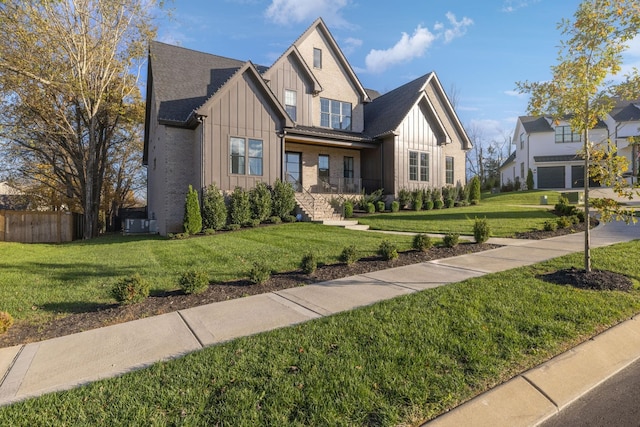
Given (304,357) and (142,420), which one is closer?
(142,420)

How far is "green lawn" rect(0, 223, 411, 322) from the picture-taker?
201 inches

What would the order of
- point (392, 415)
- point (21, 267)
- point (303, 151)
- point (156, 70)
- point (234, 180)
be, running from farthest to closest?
1. point (303, 151)
2. point (156, 70)
3. point (234, 180)
4. point (21, 267)
5. point (392, 415)

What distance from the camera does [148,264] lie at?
7.43 metres

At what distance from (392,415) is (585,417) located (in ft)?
4.77

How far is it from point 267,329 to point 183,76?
16669mm

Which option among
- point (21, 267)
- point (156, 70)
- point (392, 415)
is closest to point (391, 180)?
point (156, 70)

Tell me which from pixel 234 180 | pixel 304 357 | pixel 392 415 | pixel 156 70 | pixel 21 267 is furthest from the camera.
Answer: pixel 156 70

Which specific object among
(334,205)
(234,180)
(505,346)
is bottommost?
(505,346)

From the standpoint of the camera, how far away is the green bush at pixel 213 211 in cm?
1289

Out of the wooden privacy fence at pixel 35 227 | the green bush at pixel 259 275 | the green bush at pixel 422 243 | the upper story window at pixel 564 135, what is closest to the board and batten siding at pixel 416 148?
the green bush at pixel 422 243

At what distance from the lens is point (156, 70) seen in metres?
16.3

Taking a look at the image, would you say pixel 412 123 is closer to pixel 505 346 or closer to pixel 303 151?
pixel 303 151

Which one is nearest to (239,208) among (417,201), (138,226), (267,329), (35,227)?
(138,226)

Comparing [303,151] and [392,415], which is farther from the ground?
[303,151]
